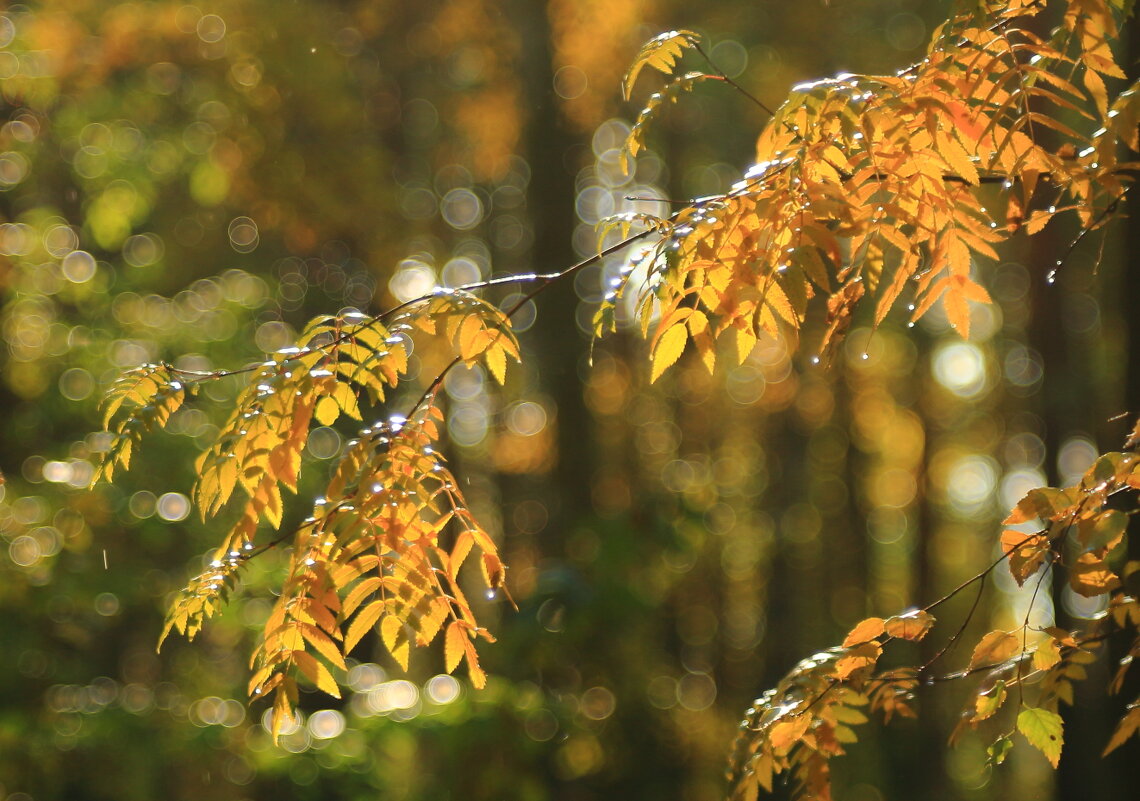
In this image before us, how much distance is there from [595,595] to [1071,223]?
272 inches

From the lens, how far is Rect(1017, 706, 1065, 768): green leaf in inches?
73.5

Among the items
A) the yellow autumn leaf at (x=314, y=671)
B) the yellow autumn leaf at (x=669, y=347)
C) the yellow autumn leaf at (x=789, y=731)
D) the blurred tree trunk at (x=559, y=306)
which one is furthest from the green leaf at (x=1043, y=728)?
the blurred tree trunk at (x=559, y=306)

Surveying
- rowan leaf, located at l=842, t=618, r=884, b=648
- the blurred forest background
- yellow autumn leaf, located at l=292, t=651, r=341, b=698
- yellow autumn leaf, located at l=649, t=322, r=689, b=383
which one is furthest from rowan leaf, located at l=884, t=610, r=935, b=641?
yellow autumn leaf, located at l=292, t=651, r=341, b=698

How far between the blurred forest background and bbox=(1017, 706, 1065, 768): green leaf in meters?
0.14

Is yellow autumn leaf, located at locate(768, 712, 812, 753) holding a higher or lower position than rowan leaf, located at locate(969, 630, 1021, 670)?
lower

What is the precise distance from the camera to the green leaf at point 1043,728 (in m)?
1.87

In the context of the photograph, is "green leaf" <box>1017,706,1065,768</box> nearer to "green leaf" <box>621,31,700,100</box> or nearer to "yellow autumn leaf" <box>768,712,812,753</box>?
"yellow autumn leaf" <box>768,712,812,753</box>

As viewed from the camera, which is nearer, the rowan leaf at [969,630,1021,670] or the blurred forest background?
the rowan leaf at [969,630,1021,670]

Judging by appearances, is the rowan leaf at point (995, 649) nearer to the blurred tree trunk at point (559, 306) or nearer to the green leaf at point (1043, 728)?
the green leaf at point (1043, 728)

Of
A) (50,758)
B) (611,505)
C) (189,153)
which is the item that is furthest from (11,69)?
(611,505)

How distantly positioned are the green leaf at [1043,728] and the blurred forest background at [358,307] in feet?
0.47

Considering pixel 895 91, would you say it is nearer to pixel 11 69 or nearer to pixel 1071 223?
pixel 11 69

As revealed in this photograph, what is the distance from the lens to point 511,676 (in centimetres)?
613

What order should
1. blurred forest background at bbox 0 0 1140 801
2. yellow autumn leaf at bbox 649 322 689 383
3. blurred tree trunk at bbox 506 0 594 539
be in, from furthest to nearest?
blurred tree trunk at bbox 506 0 594 539 → blurred forest background at bbox 0 0 1140 801 → yellow autumn leaf at bbox 649 322 689 383
